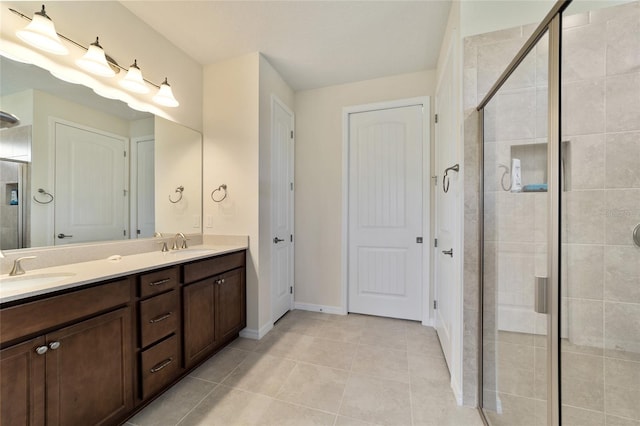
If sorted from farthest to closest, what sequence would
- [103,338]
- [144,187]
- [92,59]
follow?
[144,187], [92,59], [103,338]

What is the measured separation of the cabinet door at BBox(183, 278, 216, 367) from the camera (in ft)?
5.70

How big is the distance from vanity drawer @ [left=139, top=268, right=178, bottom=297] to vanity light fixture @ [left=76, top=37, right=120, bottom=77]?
1.38 metres

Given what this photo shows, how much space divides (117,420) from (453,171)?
2452mm

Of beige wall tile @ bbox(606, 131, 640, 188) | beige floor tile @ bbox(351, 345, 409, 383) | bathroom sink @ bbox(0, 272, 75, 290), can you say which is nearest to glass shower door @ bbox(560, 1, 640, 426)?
beige wall tile @ bbox(606, 131, 640, 188)

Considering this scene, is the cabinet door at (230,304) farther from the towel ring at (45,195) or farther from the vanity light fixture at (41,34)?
the vanity light fixture at (41,34)

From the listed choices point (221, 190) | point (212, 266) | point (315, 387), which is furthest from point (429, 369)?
point (221, 190)

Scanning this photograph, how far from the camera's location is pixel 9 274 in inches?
49.1

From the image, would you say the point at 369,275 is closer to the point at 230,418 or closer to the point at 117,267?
the point at 230,418

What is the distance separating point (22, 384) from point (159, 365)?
2.11ft

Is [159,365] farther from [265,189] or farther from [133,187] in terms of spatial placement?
[265,189]

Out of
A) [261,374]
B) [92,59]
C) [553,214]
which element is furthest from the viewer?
[261,374]

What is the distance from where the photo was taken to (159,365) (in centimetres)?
152

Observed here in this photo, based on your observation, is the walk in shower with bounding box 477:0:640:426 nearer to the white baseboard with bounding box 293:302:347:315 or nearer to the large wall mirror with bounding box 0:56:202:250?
the white baseboard with bounding box 293:302:347:315

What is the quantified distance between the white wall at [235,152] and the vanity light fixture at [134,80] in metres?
0.67
